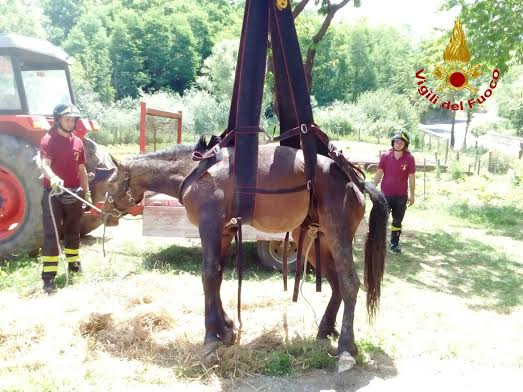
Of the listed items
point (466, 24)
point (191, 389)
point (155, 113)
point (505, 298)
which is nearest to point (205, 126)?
point (466, 24)

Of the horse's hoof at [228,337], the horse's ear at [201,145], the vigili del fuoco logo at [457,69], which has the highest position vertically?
the vigili del fuoco logo at [457,69]

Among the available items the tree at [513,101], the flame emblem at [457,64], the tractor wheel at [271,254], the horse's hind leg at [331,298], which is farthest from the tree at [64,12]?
the horse's hind leg at [331,298]

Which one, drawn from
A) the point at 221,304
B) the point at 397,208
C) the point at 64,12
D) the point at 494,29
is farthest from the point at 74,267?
the point at 64,12

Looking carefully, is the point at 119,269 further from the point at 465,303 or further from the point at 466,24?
the point at 466,24

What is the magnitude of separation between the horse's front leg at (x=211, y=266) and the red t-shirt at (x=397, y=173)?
386 centimetres

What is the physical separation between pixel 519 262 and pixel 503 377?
4.18m

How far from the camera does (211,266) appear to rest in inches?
138

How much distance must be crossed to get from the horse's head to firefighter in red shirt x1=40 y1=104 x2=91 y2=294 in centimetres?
107

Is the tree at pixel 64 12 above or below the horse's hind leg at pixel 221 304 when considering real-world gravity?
above

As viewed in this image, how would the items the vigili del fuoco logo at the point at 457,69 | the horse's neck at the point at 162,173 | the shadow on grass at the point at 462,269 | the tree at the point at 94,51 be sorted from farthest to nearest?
the tree at the point at 94,51 → the vigili del fuoco logo at the point at 457,69 → the shadow on grass at the point at 462,269 → the horse's neck at the point at 162,173

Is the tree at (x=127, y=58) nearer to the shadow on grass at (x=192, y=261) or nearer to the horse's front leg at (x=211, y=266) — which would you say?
the shadow on grass at (x=192, y=261)

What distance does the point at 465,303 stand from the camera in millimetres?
5285

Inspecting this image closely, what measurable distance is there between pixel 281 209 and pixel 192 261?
2.83 meters

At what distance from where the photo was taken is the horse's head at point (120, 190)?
3.95 meters
